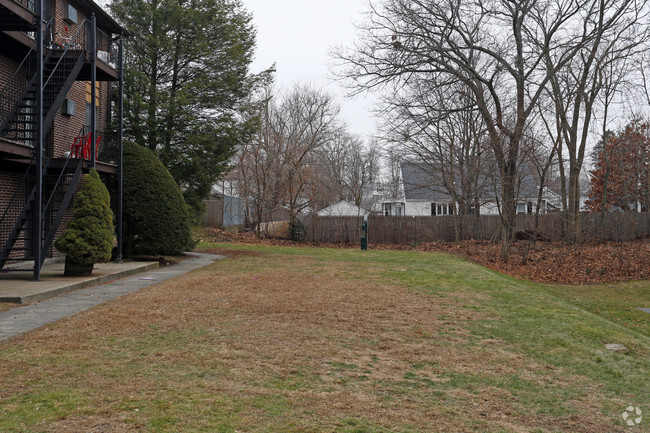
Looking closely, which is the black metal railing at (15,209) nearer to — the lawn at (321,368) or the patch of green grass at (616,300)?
the lawn at (321,368)

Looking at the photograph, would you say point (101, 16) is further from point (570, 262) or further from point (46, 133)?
point (570, 262)

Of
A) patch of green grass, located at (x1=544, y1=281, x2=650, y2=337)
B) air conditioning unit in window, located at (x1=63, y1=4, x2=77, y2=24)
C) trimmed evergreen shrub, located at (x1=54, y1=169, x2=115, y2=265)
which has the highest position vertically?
air conditioning unit in window, located at (x1=63, y1=4, x2=77, y2=24)

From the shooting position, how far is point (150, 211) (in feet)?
53.2

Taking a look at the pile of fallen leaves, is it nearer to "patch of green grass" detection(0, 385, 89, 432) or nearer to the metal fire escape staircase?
the metal fire escape staircase

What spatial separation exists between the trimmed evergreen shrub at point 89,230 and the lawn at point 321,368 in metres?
2.94

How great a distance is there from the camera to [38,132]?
10828mm

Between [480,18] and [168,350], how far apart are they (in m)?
17.8

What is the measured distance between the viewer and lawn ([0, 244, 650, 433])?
3988 mm

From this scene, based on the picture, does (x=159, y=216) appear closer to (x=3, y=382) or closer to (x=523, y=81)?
(x=3, y=382)

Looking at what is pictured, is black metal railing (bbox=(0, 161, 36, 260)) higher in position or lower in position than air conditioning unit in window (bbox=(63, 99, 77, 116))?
lower

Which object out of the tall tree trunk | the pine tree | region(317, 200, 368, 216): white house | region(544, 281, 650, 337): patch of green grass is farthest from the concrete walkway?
region(317, 200, 368, 216): white house

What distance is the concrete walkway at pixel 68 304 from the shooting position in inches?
286

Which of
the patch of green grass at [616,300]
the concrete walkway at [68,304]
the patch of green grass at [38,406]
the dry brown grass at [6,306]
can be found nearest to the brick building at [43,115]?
the concrete walkway at [68,304]

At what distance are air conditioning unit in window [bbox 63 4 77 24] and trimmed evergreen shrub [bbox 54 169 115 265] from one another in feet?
21.4
